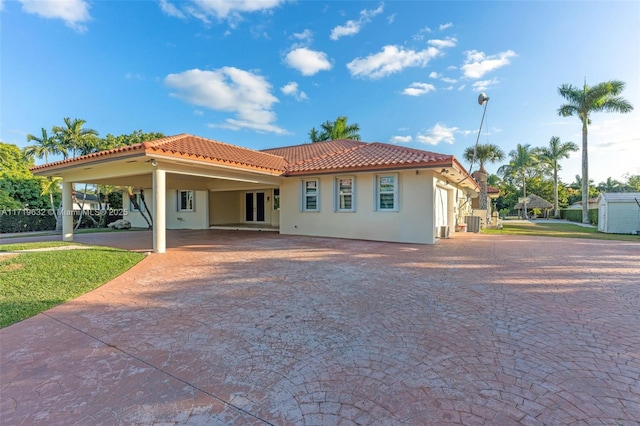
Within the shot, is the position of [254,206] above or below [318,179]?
below

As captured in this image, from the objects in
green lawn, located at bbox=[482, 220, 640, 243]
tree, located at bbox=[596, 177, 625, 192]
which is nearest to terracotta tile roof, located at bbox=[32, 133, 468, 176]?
green lawn, located at bbox=[482, 220, 640, 243]

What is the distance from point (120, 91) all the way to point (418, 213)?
20478 mm

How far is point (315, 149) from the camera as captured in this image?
19.8 meters

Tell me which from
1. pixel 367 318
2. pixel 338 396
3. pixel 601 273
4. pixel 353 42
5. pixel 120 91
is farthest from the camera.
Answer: pixel 120 91

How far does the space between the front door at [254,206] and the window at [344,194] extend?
770cm

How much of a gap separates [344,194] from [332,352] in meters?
11.1

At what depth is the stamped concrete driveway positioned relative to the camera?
2535 mm

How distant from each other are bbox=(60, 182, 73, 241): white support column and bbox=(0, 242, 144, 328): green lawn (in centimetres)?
567

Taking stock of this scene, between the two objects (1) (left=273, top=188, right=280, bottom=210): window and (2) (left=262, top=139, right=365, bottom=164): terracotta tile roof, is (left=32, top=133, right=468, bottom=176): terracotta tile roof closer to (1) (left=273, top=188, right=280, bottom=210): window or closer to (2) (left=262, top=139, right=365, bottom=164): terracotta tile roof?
(2) (left=262, top=139, right=365, bottom=164): terracotta tile roof

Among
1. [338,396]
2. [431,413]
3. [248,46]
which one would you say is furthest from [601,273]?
[248,46]

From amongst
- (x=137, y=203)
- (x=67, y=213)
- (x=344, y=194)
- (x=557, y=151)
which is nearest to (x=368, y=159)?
(x=344, y=194)

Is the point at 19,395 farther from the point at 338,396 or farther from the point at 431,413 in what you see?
the point at 431,413

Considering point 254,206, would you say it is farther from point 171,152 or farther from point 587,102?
point 587,102

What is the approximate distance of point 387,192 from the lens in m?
13.1
